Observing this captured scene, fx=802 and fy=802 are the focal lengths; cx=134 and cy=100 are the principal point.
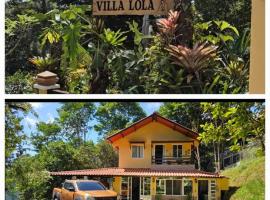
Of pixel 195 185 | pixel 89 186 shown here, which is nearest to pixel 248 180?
pixel 195 185

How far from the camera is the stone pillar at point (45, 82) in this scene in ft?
16.4

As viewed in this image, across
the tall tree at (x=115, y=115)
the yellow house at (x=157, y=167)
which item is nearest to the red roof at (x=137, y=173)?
the yellow house at (x=157, y=167)

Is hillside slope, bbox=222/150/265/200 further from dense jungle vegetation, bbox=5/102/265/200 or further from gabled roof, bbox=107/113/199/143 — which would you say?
gabled roof, bbox=107/113/199/143

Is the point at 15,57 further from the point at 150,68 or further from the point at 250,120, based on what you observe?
the point at 250,120

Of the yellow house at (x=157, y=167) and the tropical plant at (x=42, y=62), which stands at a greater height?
the tropical plant at (x=42, y=62)

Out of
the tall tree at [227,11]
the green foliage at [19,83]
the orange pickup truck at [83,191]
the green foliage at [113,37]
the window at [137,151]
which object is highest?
the tall tree at [227,11]

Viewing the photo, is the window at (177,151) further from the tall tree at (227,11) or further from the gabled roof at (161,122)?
the tall tree at (227,11)

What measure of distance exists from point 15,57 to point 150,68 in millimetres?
849

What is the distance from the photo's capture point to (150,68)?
16.4 ft

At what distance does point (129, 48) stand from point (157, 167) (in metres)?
0.77

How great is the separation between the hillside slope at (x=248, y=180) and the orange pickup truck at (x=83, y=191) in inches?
29.0

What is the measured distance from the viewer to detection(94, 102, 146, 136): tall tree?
16.2 ft

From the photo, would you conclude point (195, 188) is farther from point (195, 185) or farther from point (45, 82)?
point (45, 82)

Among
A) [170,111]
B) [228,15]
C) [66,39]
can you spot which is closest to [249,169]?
[170,111]
